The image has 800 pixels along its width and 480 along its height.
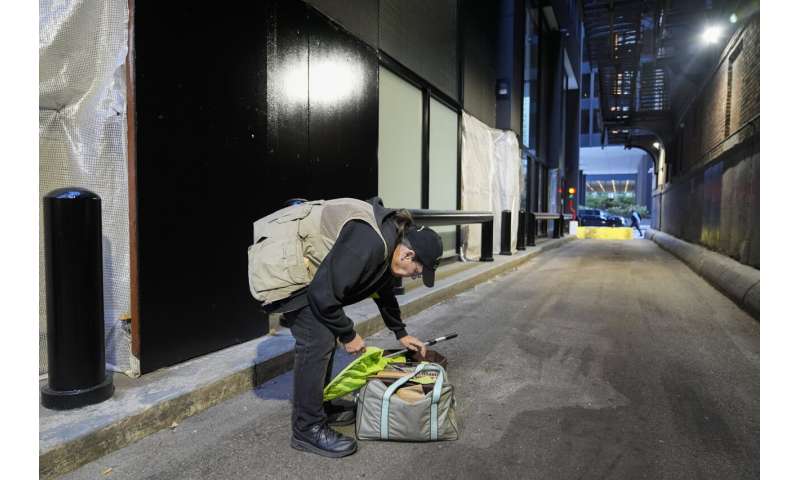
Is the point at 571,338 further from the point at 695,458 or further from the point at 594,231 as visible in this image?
the point at 594,231

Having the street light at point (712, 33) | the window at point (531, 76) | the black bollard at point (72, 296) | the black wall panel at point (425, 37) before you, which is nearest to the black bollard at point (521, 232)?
the window at point (531, 76)

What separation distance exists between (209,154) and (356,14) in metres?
3.52

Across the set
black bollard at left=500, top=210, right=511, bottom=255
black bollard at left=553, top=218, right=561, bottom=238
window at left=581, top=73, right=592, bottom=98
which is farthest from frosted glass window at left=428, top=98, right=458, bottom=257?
window at left=581, top=73, right=592, bottom=98

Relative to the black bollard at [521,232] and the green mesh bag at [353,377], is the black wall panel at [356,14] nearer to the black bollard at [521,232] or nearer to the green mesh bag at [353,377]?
the green mesh bag at [353,377]

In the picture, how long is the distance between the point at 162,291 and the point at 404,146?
18.8ft

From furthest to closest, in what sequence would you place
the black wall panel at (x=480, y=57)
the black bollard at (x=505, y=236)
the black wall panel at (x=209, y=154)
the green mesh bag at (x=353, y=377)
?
the black bollard at (x=505, y=236) → the black wall panel at (x=480, y=57) → the black wall panel at (x=209, y=154) → the green mesh bag at (x=353, y=377)

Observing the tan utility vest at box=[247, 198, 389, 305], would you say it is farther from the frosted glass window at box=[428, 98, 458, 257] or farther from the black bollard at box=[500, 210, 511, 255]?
the black bollard at box=[500, 210, 511, 255]

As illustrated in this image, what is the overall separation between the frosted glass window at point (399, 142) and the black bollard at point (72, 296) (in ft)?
16.5

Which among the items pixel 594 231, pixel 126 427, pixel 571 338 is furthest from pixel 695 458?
pixel 594 231

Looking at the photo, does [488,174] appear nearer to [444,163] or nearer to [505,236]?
[505,236]

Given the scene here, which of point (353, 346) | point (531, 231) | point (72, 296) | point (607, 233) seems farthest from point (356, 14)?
point (607, 233)

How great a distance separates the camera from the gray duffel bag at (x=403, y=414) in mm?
2785

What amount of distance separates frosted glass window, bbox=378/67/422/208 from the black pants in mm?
5012

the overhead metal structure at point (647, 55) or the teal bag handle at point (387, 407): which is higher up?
the overhead metal structure at point (647, 55)
